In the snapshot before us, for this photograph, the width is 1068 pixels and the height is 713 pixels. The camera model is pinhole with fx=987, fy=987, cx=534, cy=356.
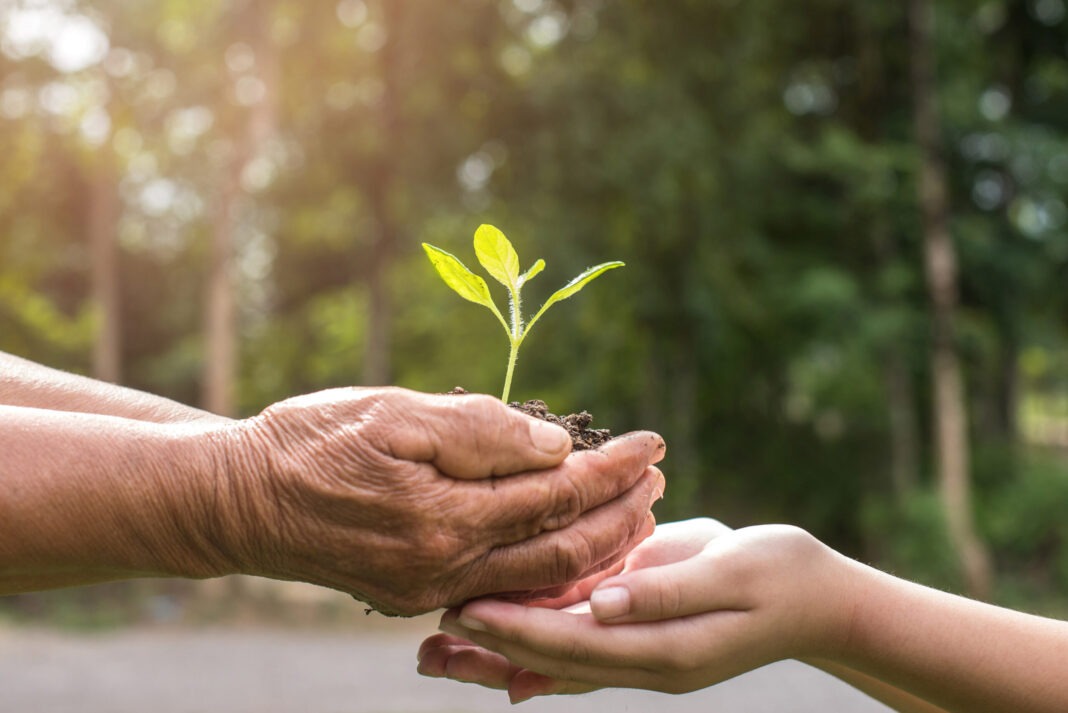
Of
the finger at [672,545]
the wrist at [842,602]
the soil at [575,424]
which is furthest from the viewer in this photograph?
the finger at [672,545]

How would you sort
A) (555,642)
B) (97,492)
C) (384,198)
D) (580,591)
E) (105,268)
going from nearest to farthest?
(97,492) < (555,642) < (580,591) < (384,198) < (105,268)

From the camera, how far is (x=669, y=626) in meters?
2.08

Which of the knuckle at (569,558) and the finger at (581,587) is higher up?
the knuckle at (569,558)

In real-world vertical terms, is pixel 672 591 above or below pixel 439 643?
above

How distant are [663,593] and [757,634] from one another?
0.97 feet

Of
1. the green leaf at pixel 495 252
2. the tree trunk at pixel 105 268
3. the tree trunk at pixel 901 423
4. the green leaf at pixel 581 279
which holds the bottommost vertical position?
the tree trunk at pixel 901 423

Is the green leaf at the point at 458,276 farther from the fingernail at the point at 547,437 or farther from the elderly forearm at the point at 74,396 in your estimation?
the elderly forearm at the point at 74,396

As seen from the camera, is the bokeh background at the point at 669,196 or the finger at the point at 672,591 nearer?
the finger at the point at 672,591

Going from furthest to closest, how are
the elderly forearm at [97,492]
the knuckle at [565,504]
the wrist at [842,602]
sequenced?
the wrist at [842,602], the knuckle at [565,504], the elderly forearm at [97,492]

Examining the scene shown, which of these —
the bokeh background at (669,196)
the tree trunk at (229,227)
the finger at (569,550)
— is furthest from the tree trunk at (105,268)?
the finger at (569,550)

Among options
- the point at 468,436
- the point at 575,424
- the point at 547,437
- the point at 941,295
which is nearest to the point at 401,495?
the point at 468,436

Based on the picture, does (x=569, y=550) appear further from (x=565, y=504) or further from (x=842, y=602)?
(x=842, y=602)

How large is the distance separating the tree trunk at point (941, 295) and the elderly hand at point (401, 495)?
14.4m

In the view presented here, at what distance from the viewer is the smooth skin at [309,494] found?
1893 mm
